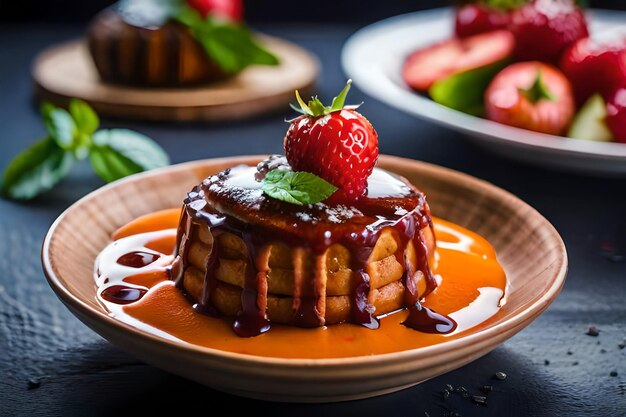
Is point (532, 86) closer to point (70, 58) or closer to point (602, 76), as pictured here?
point (602, 76)

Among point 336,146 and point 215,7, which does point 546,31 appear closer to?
point 215,7

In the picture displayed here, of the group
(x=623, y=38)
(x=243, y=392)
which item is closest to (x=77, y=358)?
(x=243, y=392)

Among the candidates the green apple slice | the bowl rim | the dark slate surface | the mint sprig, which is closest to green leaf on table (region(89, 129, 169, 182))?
the mint sprig

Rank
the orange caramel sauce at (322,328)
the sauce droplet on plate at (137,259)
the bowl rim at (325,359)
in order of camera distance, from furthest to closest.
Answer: the sauce droplet on plate at (137,259)
the orange caramel sauce at (322,328)
the bowl rim at (325,359)

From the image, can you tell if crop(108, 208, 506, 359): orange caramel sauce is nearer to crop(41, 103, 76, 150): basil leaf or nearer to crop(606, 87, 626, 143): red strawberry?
crop(41, 103, 76, 150): basil leaf

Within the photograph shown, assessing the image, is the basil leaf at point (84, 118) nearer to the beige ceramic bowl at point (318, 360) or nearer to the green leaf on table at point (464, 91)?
the beige ceramic bowl at point (318, 360)

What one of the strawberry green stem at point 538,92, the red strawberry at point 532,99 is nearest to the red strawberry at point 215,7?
the red strawberry at point 532,99
